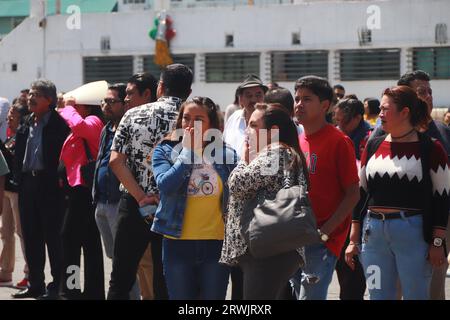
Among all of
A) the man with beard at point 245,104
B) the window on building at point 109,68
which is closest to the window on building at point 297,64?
the window on building at point 109,68

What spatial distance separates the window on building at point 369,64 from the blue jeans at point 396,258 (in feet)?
102

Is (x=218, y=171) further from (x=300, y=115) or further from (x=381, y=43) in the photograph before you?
(x=381, y=43)

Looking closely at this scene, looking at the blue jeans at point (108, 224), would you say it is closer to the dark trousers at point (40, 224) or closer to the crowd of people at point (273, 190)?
the crowd of people at point (273, 190)

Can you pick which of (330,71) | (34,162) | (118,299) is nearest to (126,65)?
(330,71)

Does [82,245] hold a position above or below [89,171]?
below

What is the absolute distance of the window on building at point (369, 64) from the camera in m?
37.2

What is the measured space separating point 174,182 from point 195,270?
1.80 ft

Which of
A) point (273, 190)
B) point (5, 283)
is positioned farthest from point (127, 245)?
point (5, 283)

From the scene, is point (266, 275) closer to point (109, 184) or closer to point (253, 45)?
point (109, 184)

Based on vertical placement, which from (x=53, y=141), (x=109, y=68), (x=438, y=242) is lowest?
(x=438, y=242)

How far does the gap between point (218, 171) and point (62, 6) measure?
43.9 metres

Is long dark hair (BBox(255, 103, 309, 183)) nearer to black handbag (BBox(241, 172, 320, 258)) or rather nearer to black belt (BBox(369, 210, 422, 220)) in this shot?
black handbag (BBox(241, 172, 320, 258))

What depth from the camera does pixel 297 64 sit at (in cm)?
3925

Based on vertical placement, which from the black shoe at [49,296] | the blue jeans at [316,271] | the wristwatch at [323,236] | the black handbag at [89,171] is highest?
the black handbag at [89,171]
